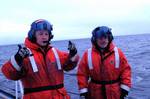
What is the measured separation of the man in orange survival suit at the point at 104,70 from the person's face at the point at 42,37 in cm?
96

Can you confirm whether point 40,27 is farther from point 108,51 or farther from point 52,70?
point 108,51

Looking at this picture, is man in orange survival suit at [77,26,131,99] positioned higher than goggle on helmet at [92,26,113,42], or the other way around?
goggle on helmet at [92,26,113,42]

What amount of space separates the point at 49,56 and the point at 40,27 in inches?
15.4

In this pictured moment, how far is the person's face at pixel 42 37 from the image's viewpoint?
4777 millimetres

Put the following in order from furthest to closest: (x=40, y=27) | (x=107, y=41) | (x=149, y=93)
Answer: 1. (x=149, y=93)
2. (x=107, y=41)
3. (x=40, y=27)

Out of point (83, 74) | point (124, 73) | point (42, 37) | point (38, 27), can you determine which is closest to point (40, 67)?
point (42, 37)

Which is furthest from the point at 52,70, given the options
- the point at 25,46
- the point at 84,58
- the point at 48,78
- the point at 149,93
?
the point at 149,93

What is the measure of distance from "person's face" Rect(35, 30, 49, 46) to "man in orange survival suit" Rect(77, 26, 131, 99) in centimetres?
96

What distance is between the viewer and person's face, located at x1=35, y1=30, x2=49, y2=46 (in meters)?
4.78

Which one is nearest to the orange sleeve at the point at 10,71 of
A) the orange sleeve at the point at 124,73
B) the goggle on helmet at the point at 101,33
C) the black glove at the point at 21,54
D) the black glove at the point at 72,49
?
the black glove at the point at 21,54

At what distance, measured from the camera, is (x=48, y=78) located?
4812 mm

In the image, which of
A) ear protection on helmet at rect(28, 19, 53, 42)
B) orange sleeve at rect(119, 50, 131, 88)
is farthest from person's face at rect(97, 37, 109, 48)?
ear protection on helmet at rect(28, 19, 53, 42)

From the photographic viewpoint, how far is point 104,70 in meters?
5.51

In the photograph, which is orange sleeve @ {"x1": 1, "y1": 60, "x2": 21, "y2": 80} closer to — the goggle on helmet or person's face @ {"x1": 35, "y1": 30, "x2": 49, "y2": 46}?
person's face @ {"x1": 35, "y1": 30, "x2": 49, "y2": 46}
